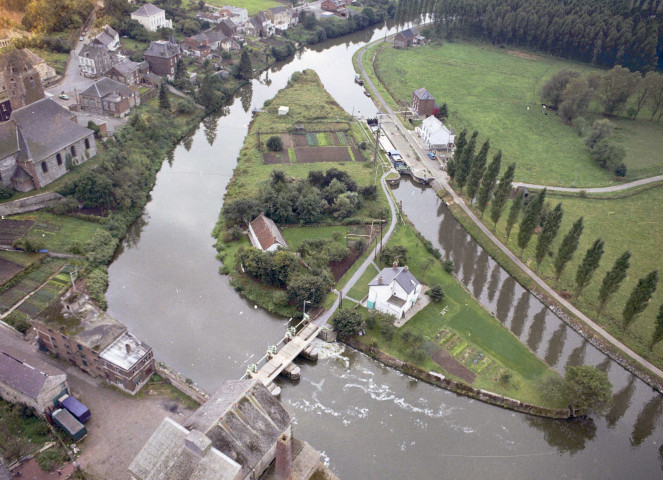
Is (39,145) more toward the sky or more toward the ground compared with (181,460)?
more toward the sky

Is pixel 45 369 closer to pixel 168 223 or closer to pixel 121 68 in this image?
pixel 168 223

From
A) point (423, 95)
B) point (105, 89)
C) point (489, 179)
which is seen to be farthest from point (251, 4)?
point (489, 179)

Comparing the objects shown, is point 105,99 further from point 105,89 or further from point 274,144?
point 274,144

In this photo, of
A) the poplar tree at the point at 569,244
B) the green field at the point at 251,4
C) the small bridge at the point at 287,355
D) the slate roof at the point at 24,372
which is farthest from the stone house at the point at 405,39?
the slate roof at the point at 24,372

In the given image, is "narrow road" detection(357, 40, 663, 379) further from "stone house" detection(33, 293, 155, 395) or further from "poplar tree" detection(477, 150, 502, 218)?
"stone house" detection(33, 293, 155, 395)

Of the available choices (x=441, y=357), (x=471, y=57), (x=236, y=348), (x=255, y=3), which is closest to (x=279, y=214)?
(x=236, y=348)

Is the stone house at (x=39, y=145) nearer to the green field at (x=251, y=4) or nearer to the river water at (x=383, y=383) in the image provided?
the river water at (x=383, y=383)
